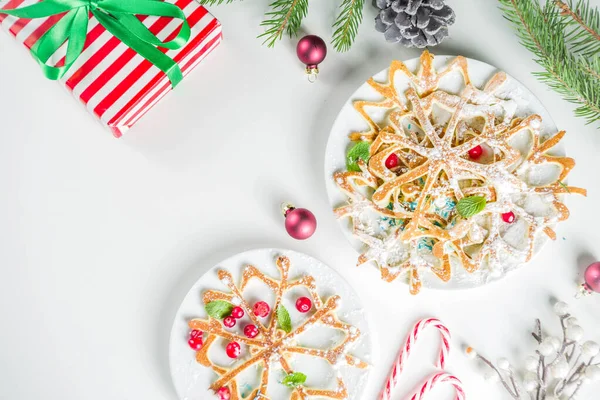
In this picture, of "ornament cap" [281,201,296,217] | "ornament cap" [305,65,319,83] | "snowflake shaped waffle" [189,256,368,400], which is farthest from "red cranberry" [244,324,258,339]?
"ornament cap" [305,65,319,83]

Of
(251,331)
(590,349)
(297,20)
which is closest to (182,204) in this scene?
(251,331)

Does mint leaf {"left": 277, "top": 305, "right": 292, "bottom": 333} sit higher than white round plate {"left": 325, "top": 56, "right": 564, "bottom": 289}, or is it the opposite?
white round plate {"left": 325, "top": 56, "right": 564, "bottom": 289}

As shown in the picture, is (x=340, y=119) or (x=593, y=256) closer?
(x=340, y=119)

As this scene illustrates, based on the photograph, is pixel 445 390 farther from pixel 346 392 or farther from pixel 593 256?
pixel 593 256

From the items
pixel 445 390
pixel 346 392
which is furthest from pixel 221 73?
A: pixel 445 390

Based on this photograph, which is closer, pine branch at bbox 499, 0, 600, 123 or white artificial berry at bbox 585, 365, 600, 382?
pine branch at bbox 499, 0, 600, 123

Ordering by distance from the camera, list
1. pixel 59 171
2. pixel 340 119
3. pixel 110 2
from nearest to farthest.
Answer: pixel 110 2 < pixel 340 119 < pixel 59 171

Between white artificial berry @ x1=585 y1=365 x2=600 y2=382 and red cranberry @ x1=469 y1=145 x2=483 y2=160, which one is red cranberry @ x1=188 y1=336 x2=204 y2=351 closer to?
red cranberry @ x1=469 y1=145 x2=483 y2=160
